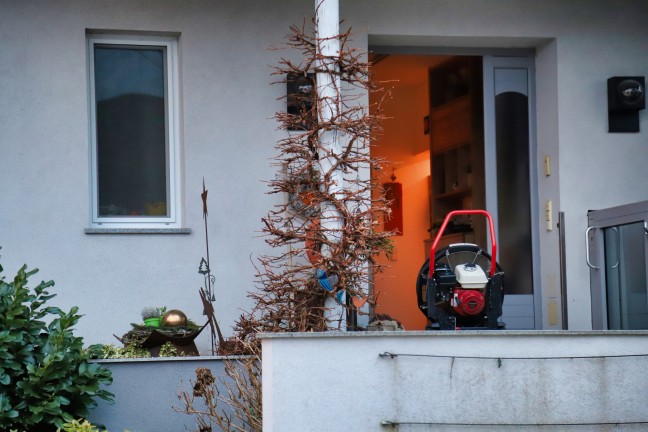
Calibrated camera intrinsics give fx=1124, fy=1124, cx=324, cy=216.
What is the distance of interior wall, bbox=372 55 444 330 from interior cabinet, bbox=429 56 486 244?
0.46m

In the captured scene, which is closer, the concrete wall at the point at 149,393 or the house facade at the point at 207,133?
the concrete wall at the point at 149,393

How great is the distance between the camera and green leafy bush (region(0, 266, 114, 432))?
236 inches

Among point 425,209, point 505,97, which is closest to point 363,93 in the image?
point 505,97

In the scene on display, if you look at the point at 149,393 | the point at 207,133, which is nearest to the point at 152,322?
the point at 149,393

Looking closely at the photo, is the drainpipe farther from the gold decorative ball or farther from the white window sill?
the white window sill

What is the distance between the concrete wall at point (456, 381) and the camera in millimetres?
5176

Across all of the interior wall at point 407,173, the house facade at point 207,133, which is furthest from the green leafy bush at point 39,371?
the interior wall at point 407,173

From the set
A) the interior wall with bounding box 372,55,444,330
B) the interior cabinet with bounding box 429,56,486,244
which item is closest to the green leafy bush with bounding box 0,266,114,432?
the interior cabinet with bounding box 429,56,486,244

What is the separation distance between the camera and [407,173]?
12.3 meters

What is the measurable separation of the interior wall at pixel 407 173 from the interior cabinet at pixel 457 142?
46 cm

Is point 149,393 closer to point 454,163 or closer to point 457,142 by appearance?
point 457,142

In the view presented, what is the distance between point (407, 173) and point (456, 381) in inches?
282

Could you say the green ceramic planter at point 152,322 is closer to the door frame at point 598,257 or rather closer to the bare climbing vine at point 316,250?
the bare climbing vine at point 316,250

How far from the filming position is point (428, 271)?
6262 mm
